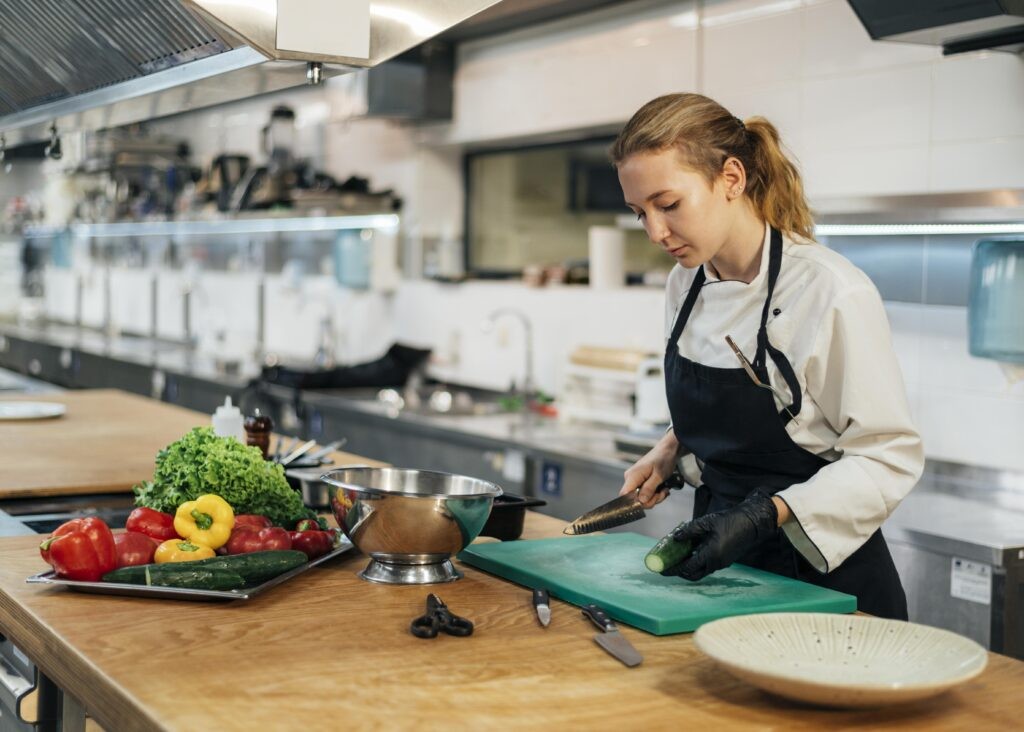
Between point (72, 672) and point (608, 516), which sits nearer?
point (72, 672)

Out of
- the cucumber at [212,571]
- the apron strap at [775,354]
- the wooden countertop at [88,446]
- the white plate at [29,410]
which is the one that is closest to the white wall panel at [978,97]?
the apron strap at [775,354]

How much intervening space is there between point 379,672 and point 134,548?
2.26ft

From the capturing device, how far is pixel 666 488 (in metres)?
2.81

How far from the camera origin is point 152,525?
237 centimetres

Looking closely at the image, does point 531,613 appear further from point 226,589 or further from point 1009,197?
point 1009,197

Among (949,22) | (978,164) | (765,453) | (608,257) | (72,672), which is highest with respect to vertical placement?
(949,22)

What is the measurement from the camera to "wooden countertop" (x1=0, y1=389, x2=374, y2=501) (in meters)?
3.31

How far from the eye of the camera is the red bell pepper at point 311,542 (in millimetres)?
2396

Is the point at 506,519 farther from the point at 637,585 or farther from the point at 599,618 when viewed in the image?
the point at 599,618

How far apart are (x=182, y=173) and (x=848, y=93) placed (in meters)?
5.83

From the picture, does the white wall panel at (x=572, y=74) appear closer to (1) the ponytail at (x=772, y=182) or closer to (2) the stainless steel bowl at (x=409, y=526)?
(1) the ponytail at (x=772, y=182)

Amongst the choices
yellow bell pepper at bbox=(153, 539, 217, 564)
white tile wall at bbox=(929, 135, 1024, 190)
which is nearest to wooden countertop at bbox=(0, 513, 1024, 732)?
yellow bell pepper at bbox=(153, 539, 217, 564)

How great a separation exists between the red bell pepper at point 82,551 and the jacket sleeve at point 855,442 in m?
1.19

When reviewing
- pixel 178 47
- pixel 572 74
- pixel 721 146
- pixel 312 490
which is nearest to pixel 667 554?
pixel 721 146
